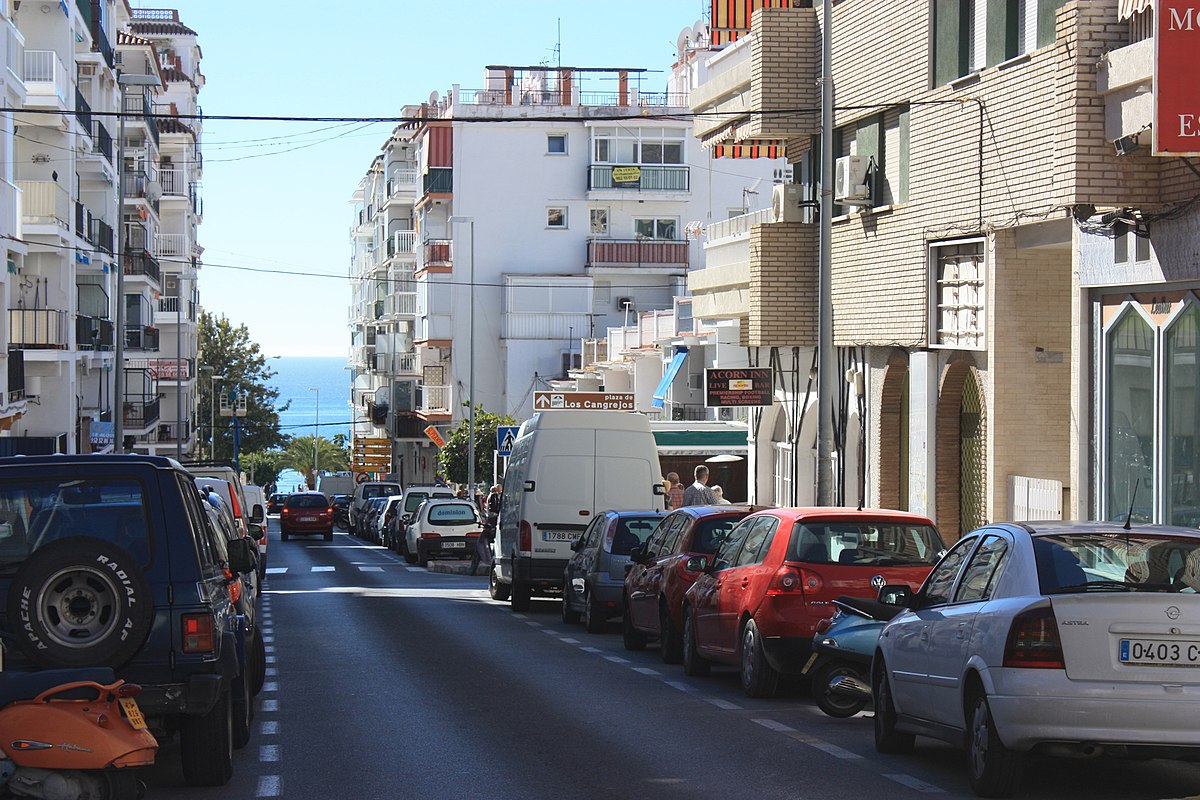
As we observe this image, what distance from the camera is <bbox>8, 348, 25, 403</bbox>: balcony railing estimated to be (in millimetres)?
39125

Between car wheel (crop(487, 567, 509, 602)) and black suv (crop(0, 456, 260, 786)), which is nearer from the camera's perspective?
black suv (crop(0, 456, 260, 786))

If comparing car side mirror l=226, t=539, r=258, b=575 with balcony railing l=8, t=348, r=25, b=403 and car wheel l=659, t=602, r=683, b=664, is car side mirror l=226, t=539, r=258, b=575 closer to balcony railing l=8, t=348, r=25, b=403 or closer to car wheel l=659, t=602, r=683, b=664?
car wheel l=659, t=602, r=683, b=664

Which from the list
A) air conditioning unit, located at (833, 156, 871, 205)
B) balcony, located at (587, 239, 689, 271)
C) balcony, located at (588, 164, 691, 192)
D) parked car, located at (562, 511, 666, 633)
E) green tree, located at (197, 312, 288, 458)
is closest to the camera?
parked car, located at (562, 511, 666, 633)

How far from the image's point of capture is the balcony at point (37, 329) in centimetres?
4181

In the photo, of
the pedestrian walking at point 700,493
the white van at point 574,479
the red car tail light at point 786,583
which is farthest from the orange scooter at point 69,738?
the pedestrian walking at point 700,493

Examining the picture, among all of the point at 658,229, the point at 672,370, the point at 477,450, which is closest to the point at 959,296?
the point at 672,370

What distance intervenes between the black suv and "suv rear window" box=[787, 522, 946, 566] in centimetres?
551

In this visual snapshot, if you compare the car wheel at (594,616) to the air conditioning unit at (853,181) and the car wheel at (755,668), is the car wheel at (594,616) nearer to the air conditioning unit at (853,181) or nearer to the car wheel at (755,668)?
the car wheel at (755,668)

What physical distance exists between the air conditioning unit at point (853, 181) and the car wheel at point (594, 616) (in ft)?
27.7

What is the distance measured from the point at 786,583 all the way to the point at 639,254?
57.6 metres

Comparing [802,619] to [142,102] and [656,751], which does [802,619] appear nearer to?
[656,751]

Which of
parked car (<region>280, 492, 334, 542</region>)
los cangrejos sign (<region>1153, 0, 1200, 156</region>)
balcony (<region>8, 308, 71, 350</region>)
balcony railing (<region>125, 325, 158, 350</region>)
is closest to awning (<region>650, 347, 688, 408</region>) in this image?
balcony (<region>8, 308, 71, 350</region>)

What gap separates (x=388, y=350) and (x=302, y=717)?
79.7 m

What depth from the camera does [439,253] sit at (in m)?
75.0
